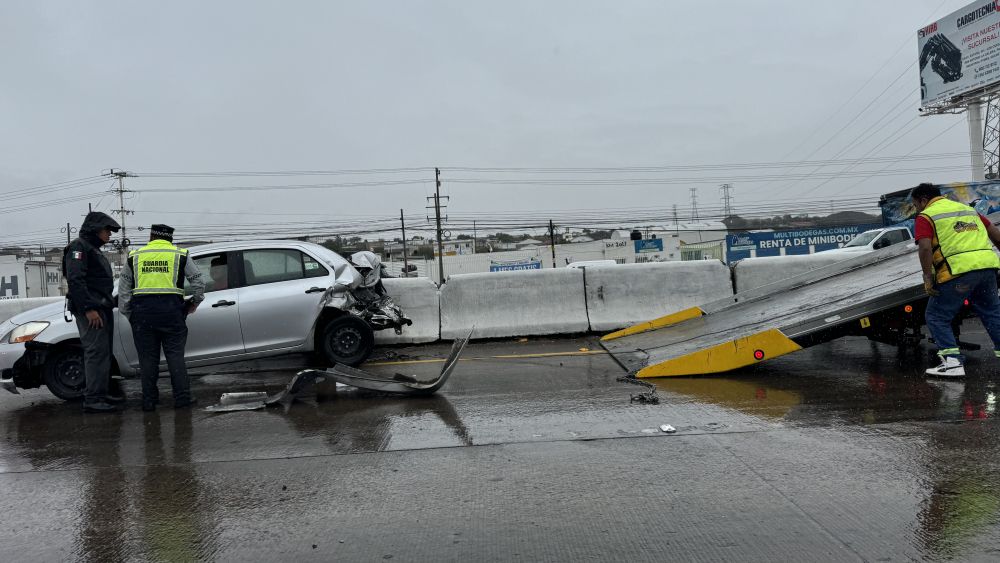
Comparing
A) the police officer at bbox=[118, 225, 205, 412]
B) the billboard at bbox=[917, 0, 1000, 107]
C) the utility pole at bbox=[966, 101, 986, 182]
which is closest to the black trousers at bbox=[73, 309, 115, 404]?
the police officer at bbox=[118, 225, 205, 412]

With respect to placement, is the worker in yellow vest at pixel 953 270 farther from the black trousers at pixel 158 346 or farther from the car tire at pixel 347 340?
the black trousers at pixel 158 346

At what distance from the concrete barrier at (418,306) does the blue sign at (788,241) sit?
87.4ft

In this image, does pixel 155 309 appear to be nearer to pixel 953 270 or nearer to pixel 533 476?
pixel 533 476

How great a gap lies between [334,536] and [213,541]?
590 millimetres

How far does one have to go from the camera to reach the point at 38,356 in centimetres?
670

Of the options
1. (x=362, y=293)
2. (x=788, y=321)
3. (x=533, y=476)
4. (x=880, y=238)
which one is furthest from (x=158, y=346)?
(x=880, y=238)

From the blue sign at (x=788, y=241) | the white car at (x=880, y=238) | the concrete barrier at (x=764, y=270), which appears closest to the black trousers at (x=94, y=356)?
the concrete barrier at (x=764, y=270)

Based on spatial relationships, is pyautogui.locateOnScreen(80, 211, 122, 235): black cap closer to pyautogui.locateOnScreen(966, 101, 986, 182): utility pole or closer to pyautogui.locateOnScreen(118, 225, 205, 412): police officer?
pyautogui.locateOnScreen(118, 225, 205, 412): police officer

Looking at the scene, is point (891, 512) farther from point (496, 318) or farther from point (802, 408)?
point (496, 318)

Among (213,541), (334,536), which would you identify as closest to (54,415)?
(213,541)

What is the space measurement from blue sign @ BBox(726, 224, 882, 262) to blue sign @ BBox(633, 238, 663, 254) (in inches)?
345

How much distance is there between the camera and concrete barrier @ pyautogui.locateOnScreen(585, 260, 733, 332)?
410 inches

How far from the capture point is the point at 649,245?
1705 inches

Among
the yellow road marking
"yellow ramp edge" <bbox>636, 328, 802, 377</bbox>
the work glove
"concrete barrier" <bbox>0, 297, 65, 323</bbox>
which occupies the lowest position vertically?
the yellow road marking
